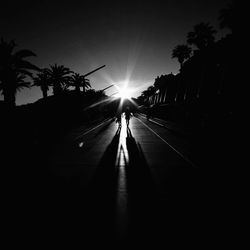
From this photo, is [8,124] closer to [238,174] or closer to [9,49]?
[238,174]

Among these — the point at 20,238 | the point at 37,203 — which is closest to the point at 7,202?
the point at 37,203

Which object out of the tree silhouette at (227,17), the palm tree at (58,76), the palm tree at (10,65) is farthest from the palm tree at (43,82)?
the tree silhouette at (227,17)

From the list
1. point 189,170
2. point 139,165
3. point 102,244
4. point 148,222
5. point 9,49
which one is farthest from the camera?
point 9,49

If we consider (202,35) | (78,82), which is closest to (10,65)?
(78,82)

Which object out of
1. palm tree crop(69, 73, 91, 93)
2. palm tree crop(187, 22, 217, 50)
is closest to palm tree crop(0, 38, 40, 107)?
palm tree crop(69, 73, 91, 93)

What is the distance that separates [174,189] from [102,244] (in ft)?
7.85

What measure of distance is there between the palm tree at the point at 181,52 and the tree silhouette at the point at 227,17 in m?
31.0

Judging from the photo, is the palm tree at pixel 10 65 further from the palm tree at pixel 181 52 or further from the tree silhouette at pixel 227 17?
the palm tree at pixel 181 52

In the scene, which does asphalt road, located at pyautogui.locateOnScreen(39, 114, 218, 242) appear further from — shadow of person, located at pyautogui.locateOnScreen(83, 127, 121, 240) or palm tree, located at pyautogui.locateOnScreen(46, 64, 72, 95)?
palm tree, located at pyautogui.locateOnScreen(46, 64, 72, 95)

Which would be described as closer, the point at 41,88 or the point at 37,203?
the point at 37,203

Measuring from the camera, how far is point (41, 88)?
153 feet

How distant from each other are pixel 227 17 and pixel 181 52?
106ft

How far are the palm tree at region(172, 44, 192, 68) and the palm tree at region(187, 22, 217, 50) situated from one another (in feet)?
38.5

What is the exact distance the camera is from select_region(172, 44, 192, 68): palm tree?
56009 mm
